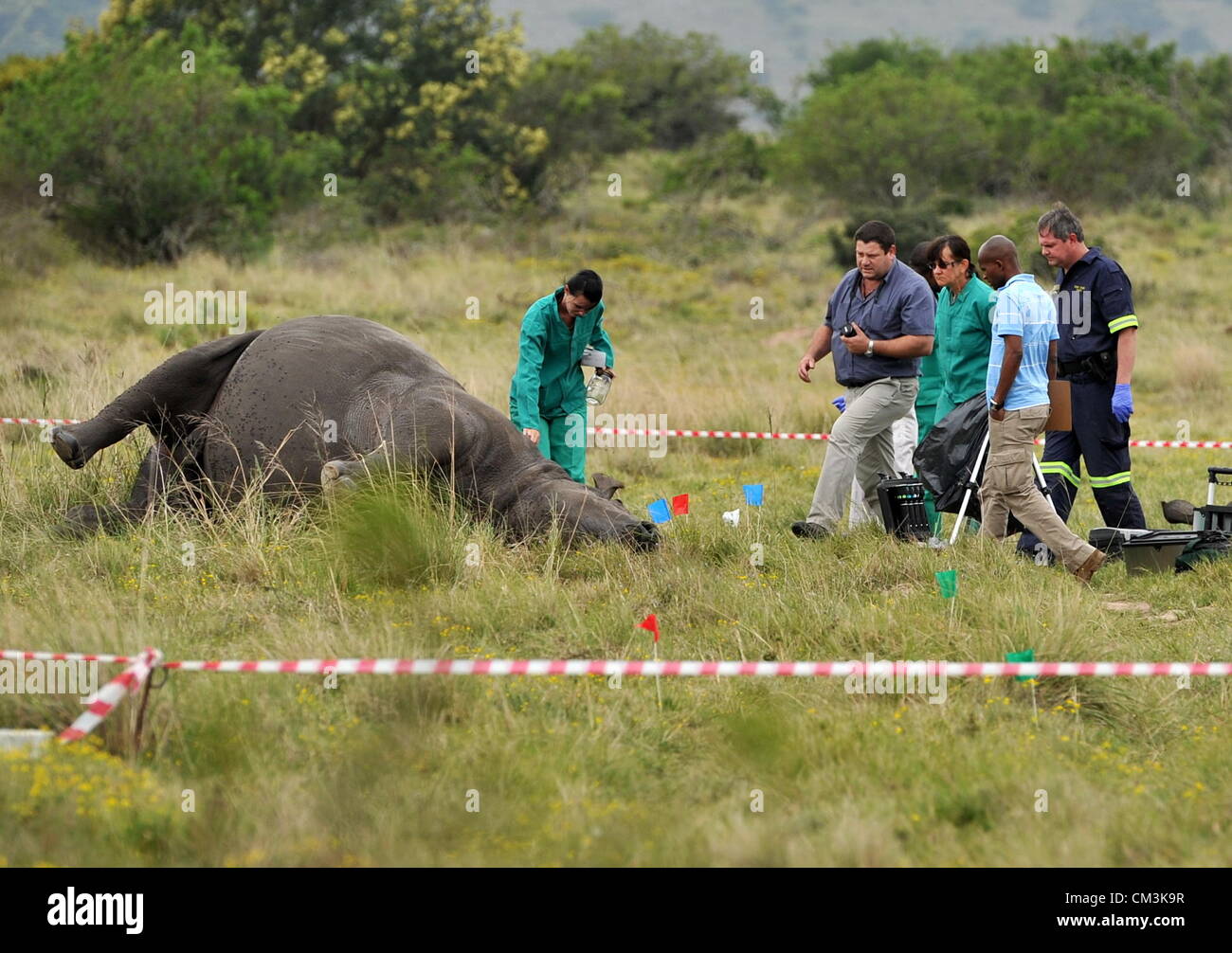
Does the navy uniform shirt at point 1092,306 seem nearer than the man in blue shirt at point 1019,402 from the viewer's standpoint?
No

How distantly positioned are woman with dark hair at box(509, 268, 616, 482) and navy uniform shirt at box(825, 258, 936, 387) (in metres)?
1.38

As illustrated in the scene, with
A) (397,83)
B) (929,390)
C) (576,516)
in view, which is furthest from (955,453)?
(397,83)

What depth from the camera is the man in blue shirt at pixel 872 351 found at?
26.0 feet

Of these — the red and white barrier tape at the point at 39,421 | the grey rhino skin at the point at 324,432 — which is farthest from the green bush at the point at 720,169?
the grey rhino skin at the point at 324,432

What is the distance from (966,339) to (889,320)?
508 mm

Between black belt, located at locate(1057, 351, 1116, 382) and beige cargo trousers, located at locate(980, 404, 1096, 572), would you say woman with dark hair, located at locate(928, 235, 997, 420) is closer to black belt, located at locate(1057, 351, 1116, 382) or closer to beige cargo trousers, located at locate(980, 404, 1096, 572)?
black belt, located at locate(1057, 351, 1116, 382)

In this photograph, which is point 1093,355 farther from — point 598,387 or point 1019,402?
point 598,387

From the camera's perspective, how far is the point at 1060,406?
748 centimetres

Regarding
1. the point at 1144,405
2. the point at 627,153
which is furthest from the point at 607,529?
the point at 627,153

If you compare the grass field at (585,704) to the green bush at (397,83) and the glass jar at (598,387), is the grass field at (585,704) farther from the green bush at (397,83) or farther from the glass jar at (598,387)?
the green bush at (397,83)

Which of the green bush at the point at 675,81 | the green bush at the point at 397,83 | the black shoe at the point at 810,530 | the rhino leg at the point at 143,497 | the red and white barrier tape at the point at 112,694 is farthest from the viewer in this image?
the green bush at the point at 675,81

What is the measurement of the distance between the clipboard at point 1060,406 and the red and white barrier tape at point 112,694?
189 inches

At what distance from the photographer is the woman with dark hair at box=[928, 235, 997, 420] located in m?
8.06

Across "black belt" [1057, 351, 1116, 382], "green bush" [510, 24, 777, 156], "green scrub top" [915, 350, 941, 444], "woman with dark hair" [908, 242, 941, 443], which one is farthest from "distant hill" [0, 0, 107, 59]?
"black belt" [1057, 351, 1116, 382]
